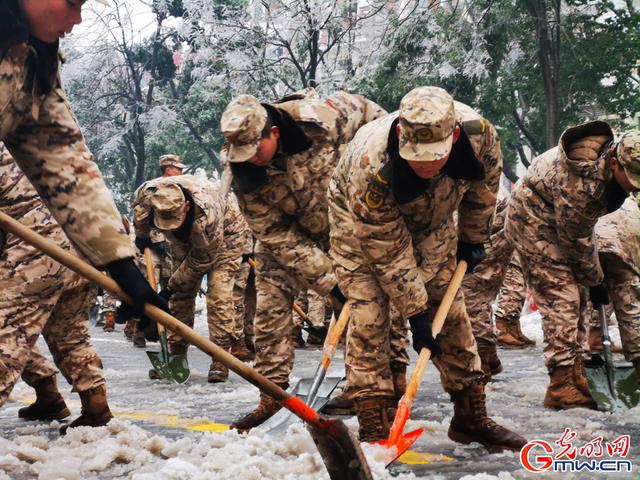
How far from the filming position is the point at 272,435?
14.7ft

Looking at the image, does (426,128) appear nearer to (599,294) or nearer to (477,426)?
(477,426)

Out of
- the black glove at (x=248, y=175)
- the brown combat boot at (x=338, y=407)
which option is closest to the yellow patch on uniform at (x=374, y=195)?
the black glove at (x=248, y=175)

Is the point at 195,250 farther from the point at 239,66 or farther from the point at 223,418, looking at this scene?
the point at 239,66

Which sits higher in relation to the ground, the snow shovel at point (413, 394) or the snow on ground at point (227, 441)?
the snow shovel at point (413, 394)

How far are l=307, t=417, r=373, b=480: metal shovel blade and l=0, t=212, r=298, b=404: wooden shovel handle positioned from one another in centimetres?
7

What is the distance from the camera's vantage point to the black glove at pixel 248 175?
4.89 meters

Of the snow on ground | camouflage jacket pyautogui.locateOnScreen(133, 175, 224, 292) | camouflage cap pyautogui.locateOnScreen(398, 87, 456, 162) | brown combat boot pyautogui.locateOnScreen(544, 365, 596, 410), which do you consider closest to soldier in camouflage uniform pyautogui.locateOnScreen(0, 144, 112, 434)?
the snow on ground

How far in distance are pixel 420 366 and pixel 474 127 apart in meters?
1.16

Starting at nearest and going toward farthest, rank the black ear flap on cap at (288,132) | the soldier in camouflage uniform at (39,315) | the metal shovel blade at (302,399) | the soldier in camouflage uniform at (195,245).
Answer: the soldier in camouflage uniform at (39,315) → the metal shovel blade at (302,399) → the black ear flap on cap at (288,132) → the soldier in camouflage uniform at (195,245)

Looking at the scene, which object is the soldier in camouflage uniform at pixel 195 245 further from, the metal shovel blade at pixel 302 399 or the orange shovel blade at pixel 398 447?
the orange shovel blade at pixel 398 447

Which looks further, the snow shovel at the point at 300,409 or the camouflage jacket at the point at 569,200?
the camouflage jacket at the point at 569,200

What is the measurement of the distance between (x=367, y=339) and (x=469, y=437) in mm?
709

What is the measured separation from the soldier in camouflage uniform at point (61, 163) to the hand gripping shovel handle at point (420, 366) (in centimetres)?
120

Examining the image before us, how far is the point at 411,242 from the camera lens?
4121 millimetres
